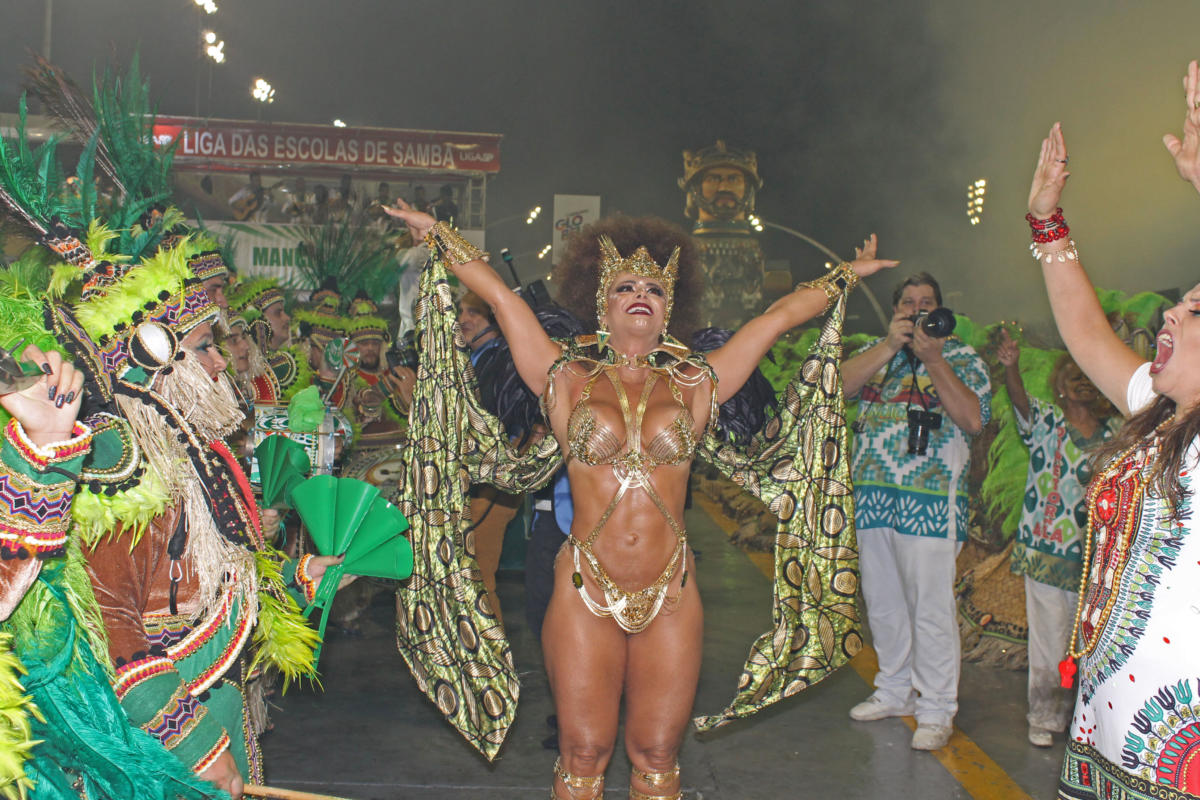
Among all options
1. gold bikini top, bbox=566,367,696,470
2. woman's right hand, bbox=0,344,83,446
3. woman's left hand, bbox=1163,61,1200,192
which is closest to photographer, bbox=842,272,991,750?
gold bikini top, bbox=566,367,696,470

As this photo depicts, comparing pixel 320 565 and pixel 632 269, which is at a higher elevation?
pixel 632 269

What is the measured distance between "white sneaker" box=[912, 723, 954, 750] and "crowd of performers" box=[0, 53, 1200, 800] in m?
0.02

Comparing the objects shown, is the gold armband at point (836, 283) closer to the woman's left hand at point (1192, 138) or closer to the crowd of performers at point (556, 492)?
the crowd of performers at point (556, 492)

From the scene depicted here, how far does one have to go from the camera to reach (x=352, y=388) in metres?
7.07

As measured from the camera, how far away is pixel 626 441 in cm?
324

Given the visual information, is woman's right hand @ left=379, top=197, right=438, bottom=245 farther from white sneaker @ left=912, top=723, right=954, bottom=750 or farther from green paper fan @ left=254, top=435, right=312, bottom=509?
white sneaker @ left=912, top=723, right=954, bottom=750

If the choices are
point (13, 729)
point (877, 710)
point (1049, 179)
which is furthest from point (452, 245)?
point (877, 710)

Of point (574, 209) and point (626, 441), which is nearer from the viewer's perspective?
point (626, 441)

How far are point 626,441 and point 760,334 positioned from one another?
0.67m

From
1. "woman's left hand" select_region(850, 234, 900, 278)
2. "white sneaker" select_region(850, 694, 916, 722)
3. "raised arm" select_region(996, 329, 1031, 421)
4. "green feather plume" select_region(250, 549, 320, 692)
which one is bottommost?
"white sneaker" select_region(850, 694, 916, 722)

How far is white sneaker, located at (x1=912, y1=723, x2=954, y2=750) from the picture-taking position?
4562 mm

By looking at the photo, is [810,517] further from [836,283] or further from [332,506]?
[332,506]

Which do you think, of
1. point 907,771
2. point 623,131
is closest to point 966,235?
point 623,131

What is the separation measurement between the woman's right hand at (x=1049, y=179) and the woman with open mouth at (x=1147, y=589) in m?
0.25
